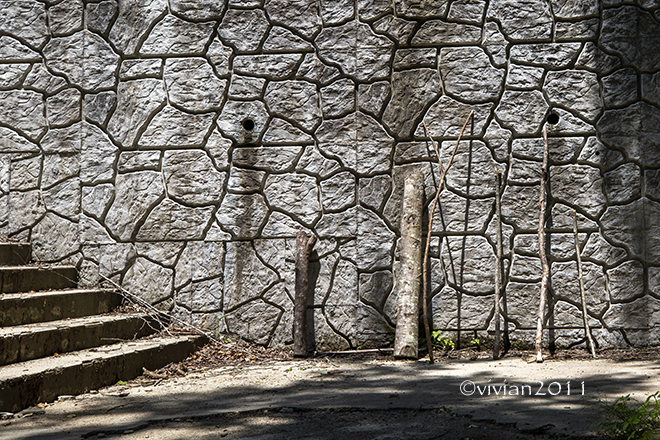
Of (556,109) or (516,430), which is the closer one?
(516,430)

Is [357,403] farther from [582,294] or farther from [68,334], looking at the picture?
[582,294]

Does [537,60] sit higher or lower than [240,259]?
higher

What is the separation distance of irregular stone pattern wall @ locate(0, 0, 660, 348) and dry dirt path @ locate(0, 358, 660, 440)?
724 millimetres

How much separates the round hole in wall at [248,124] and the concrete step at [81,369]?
6.27 ft

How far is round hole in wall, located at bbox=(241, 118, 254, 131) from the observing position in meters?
4.63

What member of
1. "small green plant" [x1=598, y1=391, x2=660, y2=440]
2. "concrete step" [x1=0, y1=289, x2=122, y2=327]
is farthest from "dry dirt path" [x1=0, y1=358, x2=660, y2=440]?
"concrete step" [x1=0, y1=289, x2=122, y2=327]

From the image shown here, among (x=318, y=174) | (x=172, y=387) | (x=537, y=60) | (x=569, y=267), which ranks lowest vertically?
(x=172, y=387)

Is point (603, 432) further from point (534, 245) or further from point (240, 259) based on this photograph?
point (240, 259)

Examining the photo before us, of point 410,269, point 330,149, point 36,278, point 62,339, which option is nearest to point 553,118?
point 410,269

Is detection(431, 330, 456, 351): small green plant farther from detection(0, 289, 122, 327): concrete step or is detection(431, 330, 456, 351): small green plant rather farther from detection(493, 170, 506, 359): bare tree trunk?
detection(0, 289, 122, 327): concrete step

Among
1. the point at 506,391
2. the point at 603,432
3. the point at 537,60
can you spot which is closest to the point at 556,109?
the point at 537,60

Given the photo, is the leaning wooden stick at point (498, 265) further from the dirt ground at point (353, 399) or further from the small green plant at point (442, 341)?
the small green plant at point (442, 341)

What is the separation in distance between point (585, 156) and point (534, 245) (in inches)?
34.3

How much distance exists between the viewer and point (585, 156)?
14.3 feet
